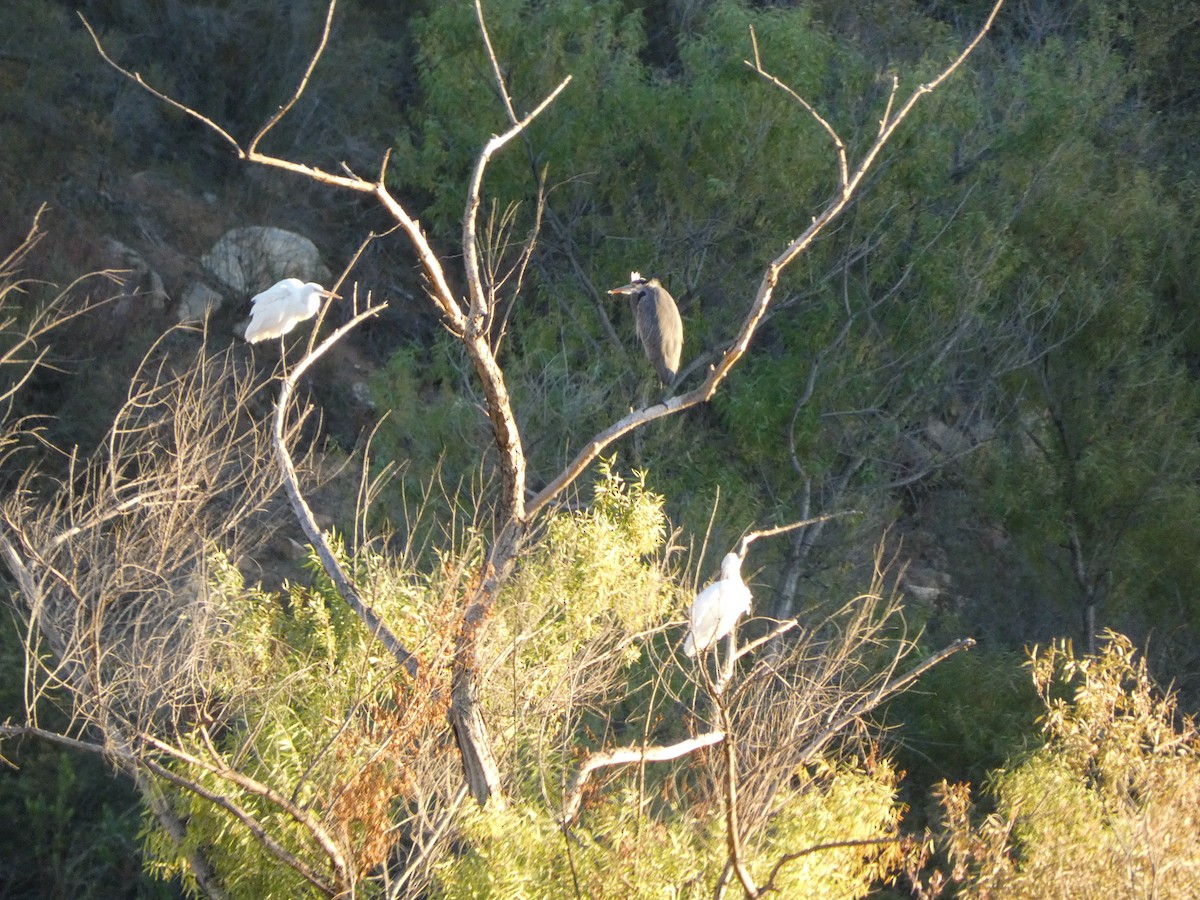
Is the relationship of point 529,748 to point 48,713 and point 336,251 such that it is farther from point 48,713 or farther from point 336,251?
point 336,251

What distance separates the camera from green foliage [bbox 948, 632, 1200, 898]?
243 inches

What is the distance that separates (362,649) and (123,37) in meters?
14.9

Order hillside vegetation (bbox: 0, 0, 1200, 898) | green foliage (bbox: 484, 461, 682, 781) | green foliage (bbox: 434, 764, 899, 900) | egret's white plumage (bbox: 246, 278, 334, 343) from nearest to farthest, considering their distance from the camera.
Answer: green foliage (bbox: 434, 764, 899, 900) → green foliage (bbox: 484, 461, 682, 781) → hillside vegetation (bbox: 0, 0, 1200, 898) → egret's white plumage (bbox: 246, 278, 334, 343)

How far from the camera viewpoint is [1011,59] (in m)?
17.6

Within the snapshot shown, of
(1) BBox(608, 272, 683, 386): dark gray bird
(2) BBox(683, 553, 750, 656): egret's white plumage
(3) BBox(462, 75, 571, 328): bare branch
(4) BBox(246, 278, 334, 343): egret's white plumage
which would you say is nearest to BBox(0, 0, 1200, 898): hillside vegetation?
A: (2) BBox(683, 553, 750, 656): egret's white plumage

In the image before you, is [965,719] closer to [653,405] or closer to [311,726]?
[653,405]

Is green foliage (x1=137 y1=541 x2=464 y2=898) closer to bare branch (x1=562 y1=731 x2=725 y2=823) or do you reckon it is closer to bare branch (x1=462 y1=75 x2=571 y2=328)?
bare branch (x1=562 y1=731 x2=725 y2=823)

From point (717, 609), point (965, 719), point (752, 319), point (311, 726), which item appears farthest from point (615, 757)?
point (965, 719)

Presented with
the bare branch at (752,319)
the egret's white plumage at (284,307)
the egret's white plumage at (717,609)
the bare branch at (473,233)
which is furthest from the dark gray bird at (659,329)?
the bare branch at (473,233)

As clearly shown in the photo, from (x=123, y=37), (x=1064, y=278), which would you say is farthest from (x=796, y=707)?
(x=123, y=37)

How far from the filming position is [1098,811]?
6.81 metres

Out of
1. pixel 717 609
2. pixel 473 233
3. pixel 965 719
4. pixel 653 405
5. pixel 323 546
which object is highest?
→ pixel 473 233

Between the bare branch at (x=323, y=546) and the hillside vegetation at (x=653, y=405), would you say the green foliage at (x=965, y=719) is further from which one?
the bare branch at (x=323, y=546)

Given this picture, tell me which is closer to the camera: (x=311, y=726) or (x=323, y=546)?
(x=323, y=546)
